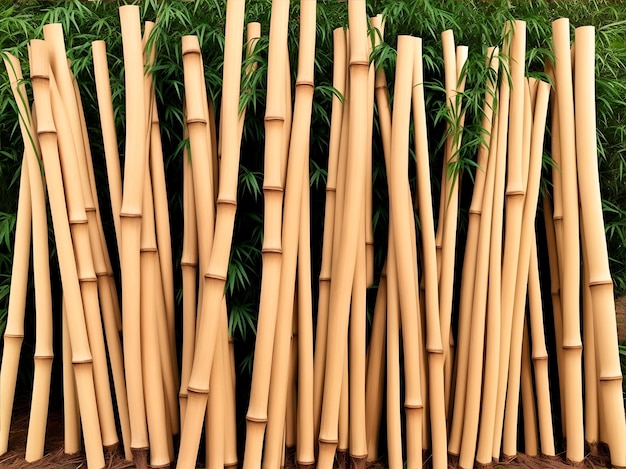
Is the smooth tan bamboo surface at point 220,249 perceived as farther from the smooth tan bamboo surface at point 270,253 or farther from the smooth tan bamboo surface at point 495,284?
the smooth tan bamboo surface at point 495,284

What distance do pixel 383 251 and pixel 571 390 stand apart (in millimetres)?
645

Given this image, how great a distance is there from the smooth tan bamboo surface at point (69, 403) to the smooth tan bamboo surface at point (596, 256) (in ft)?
4.73

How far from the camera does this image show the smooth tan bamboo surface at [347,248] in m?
1.70

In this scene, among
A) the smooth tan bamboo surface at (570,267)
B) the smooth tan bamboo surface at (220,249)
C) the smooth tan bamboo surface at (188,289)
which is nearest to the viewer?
the smooth tan bamboo surface at (220,249)

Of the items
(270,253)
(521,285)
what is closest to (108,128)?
(270,253)

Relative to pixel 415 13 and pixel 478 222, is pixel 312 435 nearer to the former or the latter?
pixel 478 222

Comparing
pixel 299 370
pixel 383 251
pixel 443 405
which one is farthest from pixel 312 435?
pixel 383 251

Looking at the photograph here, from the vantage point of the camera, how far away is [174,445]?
187 centimetres

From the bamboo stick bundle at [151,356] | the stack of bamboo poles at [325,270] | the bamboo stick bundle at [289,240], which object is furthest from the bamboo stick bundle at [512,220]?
the bamboo stick bundle at [151,356]

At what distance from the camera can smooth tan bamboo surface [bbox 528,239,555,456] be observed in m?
1.86

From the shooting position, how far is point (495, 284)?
180cm

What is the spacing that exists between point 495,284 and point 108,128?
1.12m

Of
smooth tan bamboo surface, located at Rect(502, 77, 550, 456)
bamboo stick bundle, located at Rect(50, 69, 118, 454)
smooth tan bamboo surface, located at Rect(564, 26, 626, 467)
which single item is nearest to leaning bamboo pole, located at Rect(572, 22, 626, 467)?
smooth tan bamboo surface, located at Rect(564, 26, 626, 467)

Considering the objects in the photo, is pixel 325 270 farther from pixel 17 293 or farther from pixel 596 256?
pixel 17 293
